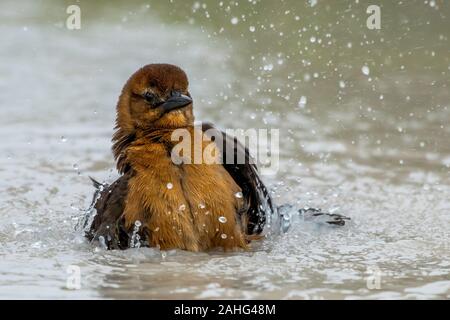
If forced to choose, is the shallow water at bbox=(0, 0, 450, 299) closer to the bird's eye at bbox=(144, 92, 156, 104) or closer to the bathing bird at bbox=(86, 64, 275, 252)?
the bathing bird at bbox=(86, 64, 275, 252)

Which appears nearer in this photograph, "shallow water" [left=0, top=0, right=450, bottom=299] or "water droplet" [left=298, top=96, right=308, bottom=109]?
"shallow water" [left=0, top=0, right=450, bottom=299]

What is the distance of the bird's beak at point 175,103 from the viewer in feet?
20.1

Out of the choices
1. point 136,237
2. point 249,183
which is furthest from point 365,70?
point 136,237

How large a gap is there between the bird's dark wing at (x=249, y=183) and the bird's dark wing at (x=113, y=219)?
78cm

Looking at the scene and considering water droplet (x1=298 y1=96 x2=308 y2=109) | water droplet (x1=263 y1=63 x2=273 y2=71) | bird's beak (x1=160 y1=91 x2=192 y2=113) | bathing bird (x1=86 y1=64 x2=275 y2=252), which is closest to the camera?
bathing bird (x1=86 y1=64 x2=275 y2=252)

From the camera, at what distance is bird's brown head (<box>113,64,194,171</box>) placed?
6.13 m

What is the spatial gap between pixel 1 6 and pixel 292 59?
15.9 ft

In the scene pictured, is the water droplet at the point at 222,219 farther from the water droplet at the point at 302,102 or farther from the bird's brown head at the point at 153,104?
the water droplet at the point at 302,102

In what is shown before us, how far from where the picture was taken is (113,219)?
5.99 metres

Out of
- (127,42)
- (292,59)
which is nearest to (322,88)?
(292,59)

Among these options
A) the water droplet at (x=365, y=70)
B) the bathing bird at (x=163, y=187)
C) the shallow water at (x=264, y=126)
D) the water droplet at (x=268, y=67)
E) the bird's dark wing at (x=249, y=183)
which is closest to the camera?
the shallow water at (x=264, y=126)

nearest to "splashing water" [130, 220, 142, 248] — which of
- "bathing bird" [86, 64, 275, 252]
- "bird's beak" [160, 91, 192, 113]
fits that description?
"bathing bird" [86, 64, 275, 252]

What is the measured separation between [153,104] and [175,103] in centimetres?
15

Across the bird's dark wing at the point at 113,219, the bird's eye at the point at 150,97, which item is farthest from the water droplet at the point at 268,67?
the bird's dark wing at the point at 113,219
